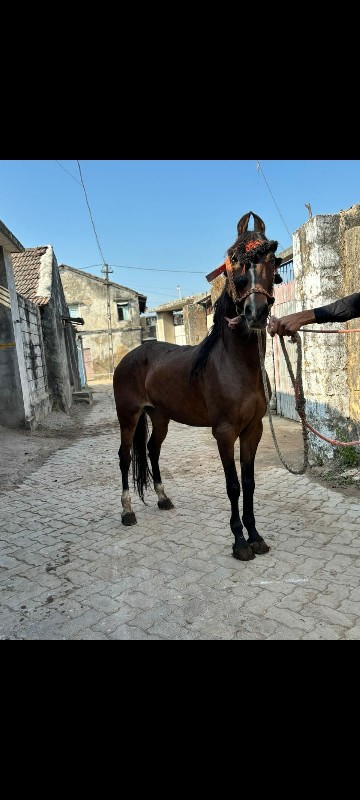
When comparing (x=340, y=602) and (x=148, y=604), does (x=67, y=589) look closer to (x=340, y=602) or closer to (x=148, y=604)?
(x=148, y=604)

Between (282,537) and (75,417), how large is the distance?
31.9 feet

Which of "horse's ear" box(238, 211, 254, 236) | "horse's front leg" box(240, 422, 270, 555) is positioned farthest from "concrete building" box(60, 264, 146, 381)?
"horse's ear" box(238, 211, 254, 236)

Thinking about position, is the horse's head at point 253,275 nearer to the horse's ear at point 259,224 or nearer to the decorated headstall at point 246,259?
the decorated headstall at point 246,259

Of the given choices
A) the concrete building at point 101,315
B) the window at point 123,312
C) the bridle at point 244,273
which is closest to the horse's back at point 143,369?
the bridle at point 244,273

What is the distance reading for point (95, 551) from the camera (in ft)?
11.6

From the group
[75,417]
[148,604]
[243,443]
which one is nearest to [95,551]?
[148,604]

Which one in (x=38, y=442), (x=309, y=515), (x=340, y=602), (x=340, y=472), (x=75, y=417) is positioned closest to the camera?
(x=340, y=602)

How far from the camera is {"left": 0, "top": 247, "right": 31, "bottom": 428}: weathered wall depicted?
29.0 feet

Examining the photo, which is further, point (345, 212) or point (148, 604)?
point (345, 212)

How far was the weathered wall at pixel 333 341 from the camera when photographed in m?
4.84

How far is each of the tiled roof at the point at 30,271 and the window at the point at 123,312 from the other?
1813 cm

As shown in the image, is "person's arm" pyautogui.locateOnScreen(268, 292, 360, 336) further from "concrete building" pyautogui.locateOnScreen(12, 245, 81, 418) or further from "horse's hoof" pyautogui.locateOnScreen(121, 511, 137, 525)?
"concrete building" pyautogui.locateOnScreen(12, 245, 81, 418)

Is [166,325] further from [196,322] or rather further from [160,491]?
[160,491]

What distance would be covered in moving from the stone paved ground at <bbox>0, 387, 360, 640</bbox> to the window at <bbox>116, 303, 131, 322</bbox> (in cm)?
2892
